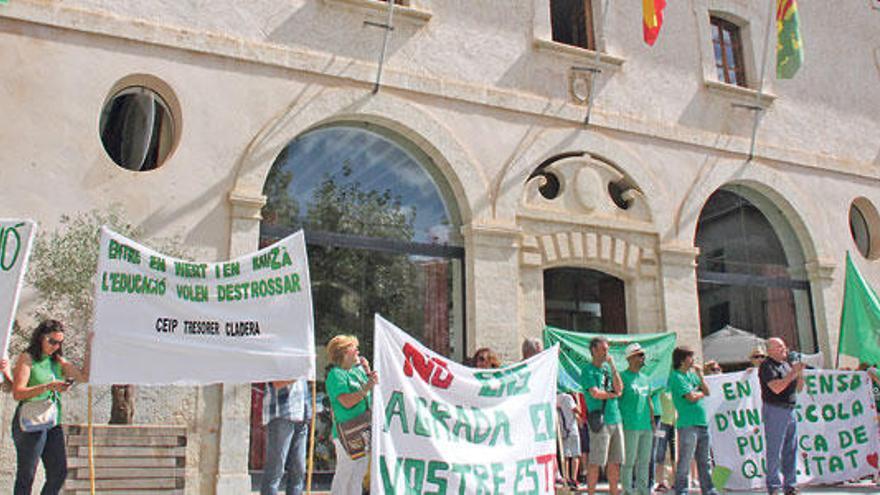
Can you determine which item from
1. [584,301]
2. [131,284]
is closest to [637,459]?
[584,301]

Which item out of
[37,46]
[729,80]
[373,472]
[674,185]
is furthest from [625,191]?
[37,46]

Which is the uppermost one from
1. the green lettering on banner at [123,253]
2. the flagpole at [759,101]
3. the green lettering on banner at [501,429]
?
the flagpole at [759,101]

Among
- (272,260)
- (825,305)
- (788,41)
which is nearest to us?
(272,260)

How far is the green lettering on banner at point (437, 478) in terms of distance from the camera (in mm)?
6400

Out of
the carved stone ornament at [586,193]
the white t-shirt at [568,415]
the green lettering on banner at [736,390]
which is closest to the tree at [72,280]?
the white t-shirt at [568,415]

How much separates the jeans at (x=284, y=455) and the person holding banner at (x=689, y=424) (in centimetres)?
372

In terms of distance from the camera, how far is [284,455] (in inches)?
255

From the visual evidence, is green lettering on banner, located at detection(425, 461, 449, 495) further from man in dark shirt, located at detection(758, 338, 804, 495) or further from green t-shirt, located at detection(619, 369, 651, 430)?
man in dark shirt, located at detection(758, 338, 804, 495)

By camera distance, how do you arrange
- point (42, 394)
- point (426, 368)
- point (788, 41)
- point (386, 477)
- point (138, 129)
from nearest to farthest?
point (42, 394)
point (386, 477)
point (426, 368)
point (138, 129)
point (788, 41)

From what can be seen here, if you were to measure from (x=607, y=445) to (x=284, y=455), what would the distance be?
3.31 m

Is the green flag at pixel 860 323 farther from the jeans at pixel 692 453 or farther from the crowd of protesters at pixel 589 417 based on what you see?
the jeans at pixel 692 453

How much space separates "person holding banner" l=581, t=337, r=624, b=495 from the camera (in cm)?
790

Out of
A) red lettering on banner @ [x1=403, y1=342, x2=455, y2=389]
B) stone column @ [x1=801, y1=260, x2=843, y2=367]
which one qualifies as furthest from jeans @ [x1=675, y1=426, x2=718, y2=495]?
stone column @ [x1=801, y1=260, x2=843, y2=367]

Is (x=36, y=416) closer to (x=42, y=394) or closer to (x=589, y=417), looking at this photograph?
(x=42, y=394)
